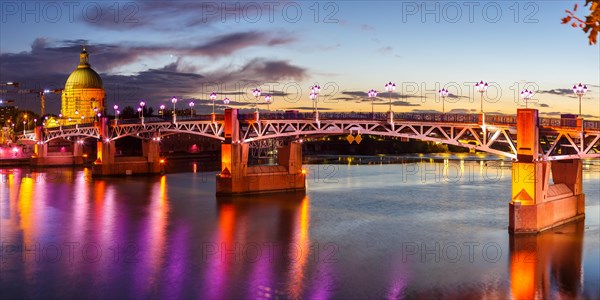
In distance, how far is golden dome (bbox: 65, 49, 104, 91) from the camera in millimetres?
158500

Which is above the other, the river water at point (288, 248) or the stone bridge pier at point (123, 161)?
the stone bridge pier at point (123, 161)

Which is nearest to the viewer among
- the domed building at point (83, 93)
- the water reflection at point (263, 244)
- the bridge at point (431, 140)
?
the water reflection at point (263, 244)

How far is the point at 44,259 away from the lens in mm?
33969

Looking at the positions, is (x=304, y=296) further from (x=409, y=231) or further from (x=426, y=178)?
(x=426, y=178)

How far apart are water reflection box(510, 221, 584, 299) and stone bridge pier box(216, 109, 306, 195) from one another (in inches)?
1168

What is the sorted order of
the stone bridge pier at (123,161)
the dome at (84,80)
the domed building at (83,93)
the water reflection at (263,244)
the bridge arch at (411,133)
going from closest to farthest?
the water reflection at (263,244)
the bridge arch at (411,133)
the stone bridge pier at (123,161)
the domed building at (83,93)
the dome at (84,80)

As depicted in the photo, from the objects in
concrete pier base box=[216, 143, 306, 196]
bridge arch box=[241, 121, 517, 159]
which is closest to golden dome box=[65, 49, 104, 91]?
bridge arch box=[241, 121, 517, 159]

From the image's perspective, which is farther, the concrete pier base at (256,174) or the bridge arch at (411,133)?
the concrete pier base at (256,174)

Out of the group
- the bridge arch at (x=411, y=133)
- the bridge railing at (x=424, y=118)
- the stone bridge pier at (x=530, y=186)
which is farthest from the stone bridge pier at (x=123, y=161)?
the stone bridge pier at (x=530, y=186)

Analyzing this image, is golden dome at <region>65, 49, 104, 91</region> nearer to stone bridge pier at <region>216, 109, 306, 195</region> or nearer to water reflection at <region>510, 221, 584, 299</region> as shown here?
stone bridge pier at <region>216, 109, 306, 195</region>

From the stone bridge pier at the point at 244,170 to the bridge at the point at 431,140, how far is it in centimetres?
10

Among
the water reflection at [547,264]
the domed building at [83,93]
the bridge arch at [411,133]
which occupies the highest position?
the domed building at [83,93]

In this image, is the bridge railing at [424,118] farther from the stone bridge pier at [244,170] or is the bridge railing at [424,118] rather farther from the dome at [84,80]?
the dome at [84,80]

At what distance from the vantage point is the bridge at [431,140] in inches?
1467
